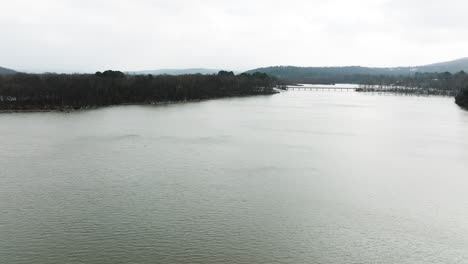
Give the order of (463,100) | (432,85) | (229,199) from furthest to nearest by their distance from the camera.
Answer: (432,85) → (463,100) → (229,199)

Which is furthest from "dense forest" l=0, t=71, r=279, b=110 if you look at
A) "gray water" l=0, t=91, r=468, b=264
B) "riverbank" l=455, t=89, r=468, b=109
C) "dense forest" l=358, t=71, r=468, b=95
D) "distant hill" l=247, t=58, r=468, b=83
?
"distant hill" l=247, t=58, r=468, b=83

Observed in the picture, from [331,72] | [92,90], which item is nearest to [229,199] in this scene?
[92,90]

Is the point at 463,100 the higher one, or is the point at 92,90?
the point at 92,90

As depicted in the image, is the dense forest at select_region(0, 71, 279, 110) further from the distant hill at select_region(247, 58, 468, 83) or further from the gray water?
the distant hill at select_region(247, 58, 468, 83)

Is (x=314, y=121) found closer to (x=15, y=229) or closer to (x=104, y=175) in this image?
(x=104, y=175)

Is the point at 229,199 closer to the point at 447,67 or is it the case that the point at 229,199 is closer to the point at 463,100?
the point at 463,100

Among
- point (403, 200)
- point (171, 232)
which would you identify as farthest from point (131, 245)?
point (403, 200)

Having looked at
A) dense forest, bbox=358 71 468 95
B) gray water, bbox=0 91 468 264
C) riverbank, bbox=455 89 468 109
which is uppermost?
dense forest, bbox=358 71 468 95
